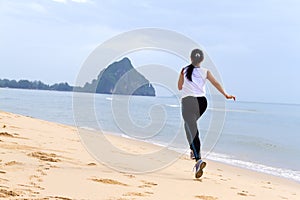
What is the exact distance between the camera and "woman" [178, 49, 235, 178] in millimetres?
5961

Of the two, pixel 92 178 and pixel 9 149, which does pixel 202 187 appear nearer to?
pixel 92 178

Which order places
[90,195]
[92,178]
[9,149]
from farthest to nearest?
[9,149] → [92,178] → [90,195]

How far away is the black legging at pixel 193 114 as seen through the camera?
19.6 ft

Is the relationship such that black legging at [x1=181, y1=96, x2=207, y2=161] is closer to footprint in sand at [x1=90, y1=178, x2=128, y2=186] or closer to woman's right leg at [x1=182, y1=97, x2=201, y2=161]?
woman's right leg at [x1=182, y1=97, x2=201, y2=161]

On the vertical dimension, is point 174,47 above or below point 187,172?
above

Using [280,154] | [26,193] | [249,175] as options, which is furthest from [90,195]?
[280,154]

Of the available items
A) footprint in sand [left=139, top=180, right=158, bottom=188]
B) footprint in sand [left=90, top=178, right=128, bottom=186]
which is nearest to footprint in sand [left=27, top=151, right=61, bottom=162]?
footprint in sand [left=90, top=178, right=128, bottom=186]

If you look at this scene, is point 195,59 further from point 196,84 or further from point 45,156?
point 45,156

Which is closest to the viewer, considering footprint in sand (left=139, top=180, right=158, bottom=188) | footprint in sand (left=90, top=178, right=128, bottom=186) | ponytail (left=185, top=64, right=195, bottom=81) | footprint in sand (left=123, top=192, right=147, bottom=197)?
footprint in sand (left=123, top=192, right=147, bottom=197)

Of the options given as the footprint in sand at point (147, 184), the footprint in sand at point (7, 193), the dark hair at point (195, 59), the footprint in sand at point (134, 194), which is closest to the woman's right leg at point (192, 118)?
the dark hair at point (195, 59)

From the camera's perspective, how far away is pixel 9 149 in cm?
645

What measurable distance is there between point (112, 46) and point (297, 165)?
798cm

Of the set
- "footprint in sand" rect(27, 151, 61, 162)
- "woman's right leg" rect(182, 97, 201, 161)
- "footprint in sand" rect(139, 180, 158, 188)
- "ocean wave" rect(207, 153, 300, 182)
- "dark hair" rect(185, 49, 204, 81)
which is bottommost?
"ocean wave" rect(207, 153, 300, 182)

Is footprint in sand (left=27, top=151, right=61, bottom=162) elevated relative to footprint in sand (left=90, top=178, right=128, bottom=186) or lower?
elevated
